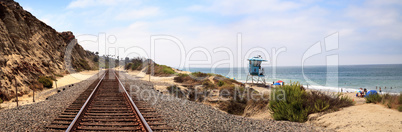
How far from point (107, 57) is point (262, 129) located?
165260 millimetres

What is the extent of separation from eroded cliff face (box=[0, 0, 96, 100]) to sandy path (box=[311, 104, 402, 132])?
1293 centimetres

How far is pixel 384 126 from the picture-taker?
21.0 ft

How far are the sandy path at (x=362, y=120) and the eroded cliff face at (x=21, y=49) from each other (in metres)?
12.9

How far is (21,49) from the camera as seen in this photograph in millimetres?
21234

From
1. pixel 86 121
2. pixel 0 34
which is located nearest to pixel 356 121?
pixel 86 121

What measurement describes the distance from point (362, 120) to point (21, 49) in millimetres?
26232

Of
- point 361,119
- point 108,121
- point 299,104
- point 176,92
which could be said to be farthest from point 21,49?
point 361,119

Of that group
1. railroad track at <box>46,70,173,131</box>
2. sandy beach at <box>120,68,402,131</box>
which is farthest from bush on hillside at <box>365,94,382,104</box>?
railroad track at <box>46,70,173,131</box>

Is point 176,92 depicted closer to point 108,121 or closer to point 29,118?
point 108,121

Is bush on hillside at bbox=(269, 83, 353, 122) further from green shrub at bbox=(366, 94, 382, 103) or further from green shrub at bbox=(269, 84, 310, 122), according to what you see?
green shrub at bbox=(366, 94, 382, 103)

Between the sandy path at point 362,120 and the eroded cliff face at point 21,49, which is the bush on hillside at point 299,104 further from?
the eroded cliff face at point 21,49

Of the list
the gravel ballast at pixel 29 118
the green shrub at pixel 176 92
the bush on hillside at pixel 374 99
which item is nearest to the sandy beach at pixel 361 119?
the bush on hillside at pixel 374 99

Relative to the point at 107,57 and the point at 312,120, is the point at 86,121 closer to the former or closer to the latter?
the point at 312,120

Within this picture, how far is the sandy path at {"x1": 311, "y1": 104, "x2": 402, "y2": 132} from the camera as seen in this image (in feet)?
21.2
